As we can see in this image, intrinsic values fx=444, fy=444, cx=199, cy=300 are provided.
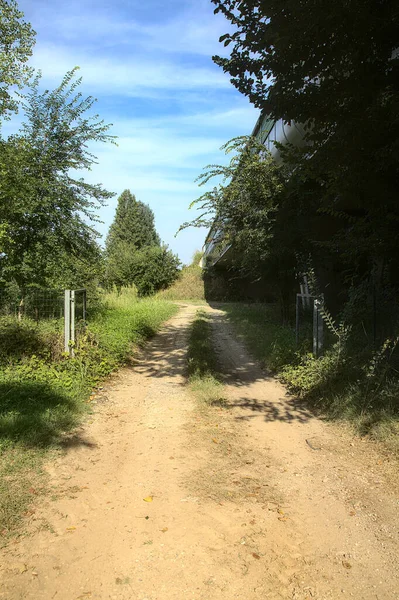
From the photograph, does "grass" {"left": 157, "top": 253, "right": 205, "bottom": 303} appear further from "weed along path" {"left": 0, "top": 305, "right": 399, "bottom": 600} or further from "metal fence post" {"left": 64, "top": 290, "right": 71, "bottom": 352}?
"weed along path" {"left": 0, "top": 305, "right": 399, "bottom": 600}

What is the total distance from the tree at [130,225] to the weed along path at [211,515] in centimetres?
4812

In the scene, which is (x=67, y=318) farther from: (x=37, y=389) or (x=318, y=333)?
(x=318, y=333)

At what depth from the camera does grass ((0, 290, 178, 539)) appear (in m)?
3.88

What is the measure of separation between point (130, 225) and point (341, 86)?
49605mm

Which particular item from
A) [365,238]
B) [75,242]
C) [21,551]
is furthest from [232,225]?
[21,551]

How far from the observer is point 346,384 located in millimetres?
6090

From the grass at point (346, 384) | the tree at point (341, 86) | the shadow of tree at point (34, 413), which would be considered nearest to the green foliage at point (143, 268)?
the grass at point (346, 384)

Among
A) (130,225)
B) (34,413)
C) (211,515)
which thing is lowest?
(211,515)

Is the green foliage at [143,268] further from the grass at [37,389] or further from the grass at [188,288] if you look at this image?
the grass at [37,389]

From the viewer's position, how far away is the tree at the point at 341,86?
15.2 feet

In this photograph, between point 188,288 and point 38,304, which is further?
point 188,288

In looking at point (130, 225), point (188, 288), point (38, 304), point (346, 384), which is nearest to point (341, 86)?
point (346, 384)

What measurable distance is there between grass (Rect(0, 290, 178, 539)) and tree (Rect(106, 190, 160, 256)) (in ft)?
144

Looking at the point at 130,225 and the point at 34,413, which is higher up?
the point at 130,225
